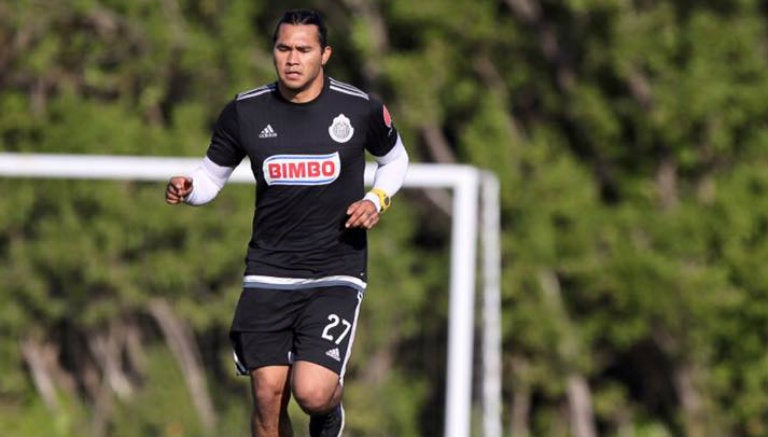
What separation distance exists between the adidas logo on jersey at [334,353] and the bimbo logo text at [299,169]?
2.27ft

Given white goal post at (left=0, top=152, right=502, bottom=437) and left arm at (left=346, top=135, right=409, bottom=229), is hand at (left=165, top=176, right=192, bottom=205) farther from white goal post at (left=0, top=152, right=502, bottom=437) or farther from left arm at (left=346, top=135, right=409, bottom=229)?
white goal post at (left=0, top=152, right=502, bottom=437)

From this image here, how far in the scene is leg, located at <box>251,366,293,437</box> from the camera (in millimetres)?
7031

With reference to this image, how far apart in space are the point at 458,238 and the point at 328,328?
180 inches

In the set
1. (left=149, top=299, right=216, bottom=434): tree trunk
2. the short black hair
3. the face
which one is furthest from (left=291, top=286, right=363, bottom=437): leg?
(left=149, top=299, right=216, bottom=434): tree trunk

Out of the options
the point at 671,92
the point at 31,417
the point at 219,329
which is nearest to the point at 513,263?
the point at 671,92

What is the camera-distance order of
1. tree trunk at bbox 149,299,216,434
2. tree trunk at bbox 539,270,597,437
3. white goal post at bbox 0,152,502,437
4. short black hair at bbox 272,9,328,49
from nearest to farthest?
short black hair at bbox 272,9,328,49 → white goal post at bbox 0,152,502,437 → tree trunk at bbox 149,299,216,434 → tree trunk at bbox 539,270,597,437

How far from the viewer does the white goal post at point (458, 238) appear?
11.0m

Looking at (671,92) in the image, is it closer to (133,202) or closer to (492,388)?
(492,388)

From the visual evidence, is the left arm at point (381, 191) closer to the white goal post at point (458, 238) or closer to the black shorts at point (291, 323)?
the black shorts at point (291, 323)

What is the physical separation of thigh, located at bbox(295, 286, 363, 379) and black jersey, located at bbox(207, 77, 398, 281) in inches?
3.5

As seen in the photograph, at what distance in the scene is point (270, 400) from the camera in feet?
23.1

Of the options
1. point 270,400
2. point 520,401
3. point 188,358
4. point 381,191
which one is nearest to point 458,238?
point 188,358

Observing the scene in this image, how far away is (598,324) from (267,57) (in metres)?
3.57

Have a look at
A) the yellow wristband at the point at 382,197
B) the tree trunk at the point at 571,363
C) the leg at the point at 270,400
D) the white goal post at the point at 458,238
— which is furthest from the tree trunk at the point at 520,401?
the yellow wristband at the point at 382,197
